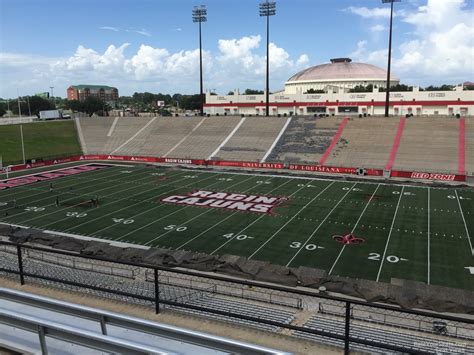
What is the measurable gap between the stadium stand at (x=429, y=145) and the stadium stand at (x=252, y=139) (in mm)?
18845

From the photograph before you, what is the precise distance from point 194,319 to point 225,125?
64.7 m

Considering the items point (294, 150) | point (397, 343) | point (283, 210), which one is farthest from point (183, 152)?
point (397, 343)

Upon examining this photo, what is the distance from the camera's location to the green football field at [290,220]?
22000mm

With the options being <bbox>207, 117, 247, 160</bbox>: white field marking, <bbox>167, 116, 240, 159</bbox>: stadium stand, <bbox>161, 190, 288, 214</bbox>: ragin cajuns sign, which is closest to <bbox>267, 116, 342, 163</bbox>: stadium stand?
<bbox>207, 117, 247, 160</bbox>: white field marking

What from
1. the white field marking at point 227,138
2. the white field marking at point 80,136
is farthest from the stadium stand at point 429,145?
the white field marking at point 80,136

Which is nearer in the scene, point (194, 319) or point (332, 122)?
point (194, 319)

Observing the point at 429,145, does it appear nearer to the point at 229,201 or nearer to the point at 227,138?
the point at 227,138

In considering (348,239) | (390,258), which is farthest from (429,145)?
(390,258)

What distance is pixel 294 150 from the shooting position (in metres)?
57.5

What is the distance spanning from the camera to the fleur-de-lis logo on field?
2459 cm

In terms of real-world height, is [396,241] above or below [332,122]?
below

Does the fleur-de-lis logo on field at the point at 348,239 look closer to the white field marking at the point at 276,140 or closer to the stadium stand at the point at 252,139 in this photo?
the white field marking at the point at 276,140

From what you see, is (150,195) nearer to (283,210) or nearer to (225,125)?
(283,210)

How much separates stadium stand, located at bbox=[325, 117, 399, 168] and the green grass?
40.5 m
